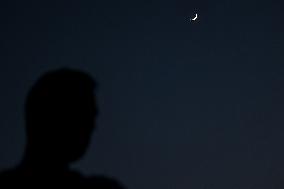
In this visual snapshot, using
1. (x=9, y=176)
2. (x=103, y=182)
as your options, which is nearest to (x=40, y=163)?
(x=9, y=176)

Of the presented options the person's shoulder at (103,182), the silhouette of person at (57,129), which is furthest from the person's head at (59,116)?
the person's shoulder at (103,182)

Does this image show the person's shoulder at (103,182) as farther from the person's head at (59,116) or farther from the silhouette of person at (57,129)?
the person's head at (59,116)

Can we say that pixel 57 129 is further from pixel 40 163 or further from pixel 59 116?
pixel 40 163

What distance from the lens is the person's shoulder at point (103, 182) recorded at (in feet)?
6.03

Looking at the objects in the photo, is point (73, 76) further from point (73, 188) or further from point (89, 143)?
point (73, 188)

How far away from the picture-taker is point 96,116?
1.98m

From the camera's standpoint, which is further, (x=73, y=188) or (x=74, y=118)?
(x=74, y=118)

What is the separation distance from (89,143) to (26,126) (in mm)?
347

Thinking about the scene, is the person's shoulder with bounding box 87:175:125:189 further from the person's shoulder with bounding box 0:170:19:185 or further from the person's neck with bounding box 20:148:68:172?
the person's shoulder with bounding box 0:170:19:185

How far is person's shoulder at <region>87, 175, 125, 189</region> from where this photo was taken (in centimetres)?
184

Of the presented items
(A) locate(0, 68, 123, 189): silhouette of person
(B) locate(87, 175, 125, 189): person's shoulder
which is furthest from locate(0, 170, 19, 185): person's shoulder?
(B) locate(87, 175, 125, 189): person's shoulder

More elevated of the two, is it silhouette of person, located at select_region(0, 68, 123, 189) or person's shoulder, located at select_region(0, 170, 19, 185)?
silhouette of person, located at select_region(0, 68, 123, 189)

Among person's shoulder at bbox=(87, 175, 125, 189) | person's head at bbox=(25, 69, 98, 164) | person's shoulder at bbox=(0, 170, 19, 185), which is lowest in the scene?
person's shoulder at bbox=(0, 170, 19, 185)

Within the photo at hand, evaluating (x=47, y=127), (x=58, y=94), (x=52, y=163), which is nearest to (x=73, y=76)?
(x=58, y=94)
